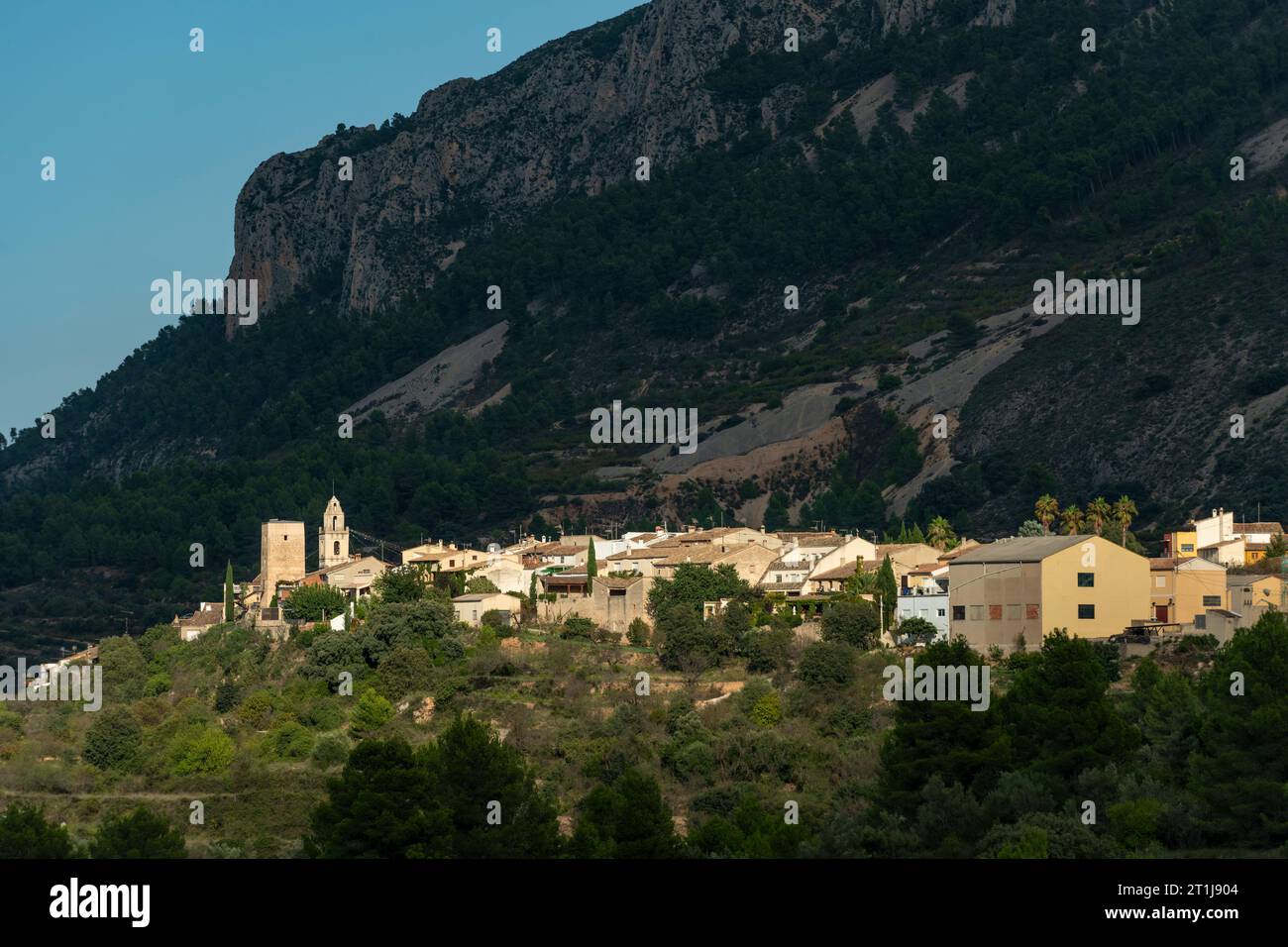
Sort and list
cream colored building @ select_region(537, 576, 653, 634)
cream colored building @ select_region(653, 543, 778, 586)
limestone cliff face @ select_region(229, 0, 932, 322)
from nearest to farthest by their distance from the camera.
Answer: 1. cream colored building @ select_region(537, 576, 653, 634)
2. cream colored building @ select_region(653, 543, 778, 586)
3. limestone cliff face @ select_region(229, 0, 932, 322)

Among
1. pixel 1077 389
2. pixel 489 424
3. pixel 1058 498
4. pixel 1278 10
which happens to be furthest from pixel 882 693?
pixel 1278 10

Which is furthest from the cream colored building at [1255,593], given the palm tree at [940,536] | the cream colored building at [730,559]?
the palm tree at [940,536]

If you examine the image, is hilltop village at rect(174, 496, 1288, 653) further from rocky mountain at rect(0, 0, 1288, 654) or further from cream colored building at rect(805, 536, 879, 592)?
rocky mountain at rect(0, 0, 1288, 654)

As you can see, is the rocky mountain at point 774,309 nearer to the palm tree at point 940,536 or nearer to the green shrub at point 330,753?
the palm tree at point 940,536

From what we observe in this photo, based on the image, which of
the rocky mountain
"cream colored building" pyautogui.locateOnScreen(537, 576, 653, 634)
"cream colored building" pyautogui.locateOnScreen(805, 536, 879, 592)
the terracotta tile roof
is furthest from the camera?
the rocky mountain

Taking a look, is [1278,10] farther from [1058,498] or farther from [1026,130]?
[1058,498]

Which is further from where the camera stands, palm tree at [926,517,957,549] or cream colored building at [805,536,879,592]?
palm tree at [926,517,957,549]

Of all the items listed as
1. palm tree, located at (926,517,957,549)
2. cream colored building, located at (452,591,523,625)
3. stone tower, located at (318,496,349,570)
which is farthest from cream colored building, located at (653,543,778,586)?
stone tower, located at (318,496,349,570)
